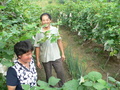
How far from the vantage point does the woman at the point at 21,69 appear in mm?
1059

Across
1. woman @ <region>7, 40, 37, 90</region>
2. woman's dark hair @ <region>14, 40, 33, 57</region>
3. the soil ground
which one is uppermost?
woman's dark hair @ <region>14, 40, 33, 57</region>

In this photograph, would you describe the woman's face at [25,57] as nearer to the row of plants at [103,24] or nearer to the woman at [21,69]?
the woman at [21,69]

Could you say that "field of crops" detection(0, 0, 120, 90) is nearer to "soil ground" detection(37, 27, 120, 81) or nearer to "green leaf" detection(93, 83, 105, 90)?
"green leaf" detection(93, 83, 105, 90)

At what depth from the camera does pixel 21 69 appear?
112 cm

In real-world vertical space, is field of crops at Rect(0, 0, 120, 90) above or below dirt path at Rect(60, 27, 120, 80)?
above

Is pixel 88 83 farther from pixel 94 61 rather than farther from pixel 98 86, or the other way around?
pixel 94 61

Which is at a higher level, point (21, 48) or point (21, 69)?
point (21, 48)

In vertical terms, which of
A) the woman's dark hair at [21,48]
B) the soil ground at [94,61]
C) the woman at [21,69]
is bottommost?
the soil ground at [94,61]

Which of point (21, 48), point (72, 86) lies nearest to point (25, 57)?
point (21, 48)

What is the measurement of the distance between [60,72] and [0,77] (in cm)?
107

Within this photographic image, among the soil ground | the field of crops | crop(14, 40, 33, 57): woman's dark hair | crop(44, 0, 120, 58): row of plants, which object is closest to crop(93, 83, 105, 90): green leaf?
the field of crops

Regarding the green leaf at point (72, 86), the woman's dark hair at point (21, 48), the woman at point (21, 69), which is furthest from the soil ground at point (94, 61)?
the green leaf at point (72, 86)

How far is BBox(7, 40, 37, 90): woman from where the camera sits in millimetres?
1059

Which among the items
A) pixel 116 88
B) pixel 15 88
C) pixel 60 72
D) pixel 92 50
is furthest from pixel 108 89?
pixel 92 50
